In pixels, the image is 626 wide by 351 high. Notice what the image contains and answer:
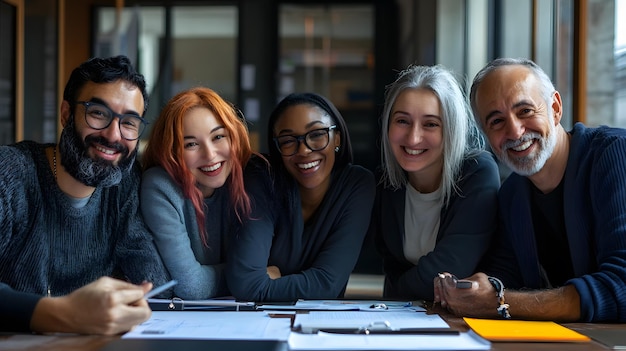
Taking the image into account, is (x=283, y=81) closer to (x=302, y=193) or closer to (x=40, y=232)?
(x=302, y=193)

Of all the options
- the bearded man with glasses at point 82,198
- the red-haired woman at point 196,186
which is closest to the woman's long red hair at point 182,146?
the red-haired woman at point 196,186

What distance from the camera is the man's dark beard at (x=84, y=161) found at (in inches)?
75.5

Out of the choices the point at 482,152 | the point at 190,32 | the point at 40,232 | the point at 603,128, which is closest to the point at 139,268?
the point at 40,232

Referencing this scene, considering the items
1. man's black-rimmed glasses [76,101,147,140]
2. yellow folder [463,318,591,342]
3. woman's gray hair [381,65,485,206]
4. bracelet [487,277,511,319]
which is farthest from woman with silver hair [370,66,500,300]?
man's black-rimmed glasses [76,101,147,140]

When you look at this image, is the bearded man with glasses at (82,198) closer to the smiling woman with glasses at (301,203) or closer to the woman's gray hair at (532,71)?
the smiling woman with glasses at (301,203)

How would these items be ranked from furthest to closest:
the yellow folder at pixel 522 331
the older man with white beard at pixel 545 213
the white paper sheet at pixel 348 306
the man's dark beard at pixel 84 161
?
1. the man's dark beard at pixel 84 161
2. the white paper sheet at pixel 348 306
3. the older man with white beard at pixel 545 213
4. the yellow folder at pixel 522 331

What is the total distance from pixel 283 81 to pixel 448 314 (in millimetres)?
4912

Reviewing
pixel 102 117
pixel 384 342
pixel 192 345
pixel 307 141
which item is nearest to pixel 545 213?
pixel 307 141

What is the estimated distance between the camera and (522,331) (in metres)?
1.51

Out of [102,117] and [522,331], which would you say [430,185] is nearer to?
[522,331]

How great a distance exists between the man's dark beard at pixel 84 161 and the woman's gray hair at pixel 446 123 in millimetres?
922

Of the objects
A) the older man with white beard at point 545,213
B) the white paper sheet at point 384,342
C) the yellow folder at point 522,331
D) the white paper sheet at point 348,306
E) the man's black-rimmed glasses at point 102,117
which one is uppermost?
the man's black-rimmed glasses at point 102,117

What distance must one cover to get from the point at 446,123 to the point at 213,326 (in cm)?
110

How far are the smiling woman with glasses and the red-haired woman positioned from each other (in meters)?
0.09
